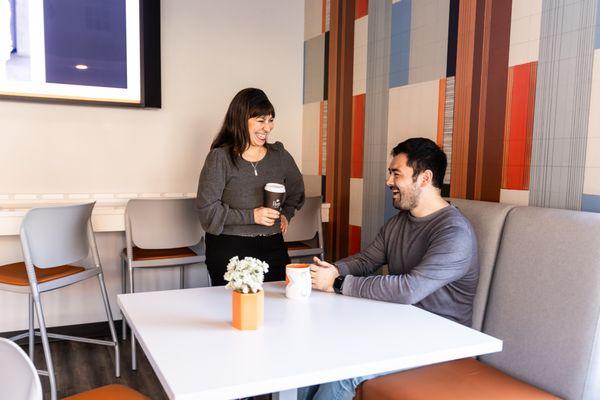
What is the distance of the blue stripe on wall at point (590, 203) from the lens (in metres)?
1.63

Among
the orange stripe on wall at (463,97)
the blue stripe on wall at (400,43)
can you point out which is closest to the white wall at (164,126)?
the blue stripe on wall at (400,43)

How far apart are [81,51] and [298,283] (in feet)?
7.29

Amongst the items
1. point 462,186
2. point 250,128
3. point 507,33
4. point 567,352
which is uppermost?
point 507,33

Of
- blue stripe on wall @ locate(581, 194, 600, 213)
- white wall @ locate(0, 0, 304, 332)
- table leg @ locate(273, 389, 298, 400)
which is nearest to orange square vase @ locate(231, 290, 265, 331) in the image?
table leg @ locate(273, 389, 298, 400)

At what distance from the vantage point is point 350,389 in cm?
146

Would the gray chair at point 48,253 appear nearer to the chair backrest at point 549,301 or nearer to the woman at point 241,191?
the woman at point 241,191

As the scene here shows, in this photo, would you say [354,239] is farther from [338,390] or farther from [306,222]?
[338,390]

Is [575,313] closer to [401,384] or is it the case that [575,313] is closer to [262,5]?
[401,384]

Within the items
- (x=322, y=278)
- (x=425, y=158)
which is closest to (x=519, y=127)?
(x=425, y=158)

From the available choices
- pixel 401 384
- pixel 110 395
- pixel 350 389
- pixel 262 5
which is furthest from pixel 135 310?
pixel 262 5

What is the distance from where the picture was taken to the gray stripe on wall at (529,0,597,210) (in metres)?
1.67

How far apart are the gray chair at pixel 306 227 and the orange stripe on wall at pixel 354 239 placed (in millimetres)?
195

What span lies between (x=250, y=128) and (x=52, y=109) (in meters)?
1.51

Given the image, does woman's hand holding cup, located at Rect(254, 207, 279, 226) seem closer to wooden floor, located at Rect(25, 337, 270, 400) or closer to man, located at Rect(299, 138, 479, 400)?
man, located at Rect(299, 138, 479, 400)
